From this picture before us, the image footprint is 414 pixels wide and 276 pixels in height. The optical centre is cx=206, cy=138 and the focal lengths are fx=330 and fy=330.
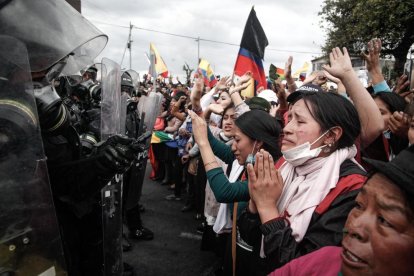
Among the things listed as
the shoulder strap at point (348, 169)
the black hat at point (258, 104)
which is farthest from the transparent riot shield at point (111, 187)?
the black hat at point (258, 104)

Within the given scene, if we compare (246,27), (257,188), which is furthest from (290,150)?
(246,27)

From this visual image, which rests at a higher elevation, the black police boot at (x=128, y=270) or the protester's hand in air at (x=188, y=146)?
the protester's hand in air at (x=188, y=146)

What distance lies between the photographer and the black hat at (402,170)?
37.6 inches

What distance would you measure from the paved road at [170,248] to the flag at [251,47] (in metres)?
2.43

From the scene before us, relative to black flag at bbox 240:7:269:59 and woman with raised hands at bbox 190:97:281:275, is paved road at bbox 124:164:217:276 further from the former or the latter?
black flag at bbox 240:7:269:59

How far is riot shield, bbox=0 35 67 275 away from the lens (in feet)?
3.62

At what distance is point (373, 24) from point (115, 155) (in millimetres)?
19139

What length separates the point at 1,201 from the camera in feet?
3.64

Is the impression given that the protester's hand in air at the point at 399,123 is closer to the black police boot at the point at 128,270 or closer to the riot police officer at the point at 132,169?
the riot police officer at the point at 132,169

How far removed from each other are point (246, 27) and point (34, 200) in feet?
13.0

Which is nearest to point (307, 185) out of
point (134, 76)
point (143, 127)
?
point (143, 127)

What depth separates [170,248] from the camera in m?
4.26

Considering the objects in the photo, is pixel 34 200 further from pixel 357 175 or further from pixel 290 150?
pixel 357 175

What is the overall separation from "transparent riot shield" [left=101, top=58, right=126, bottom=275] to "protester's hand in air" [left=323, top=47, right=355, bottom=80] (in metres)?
1.45
